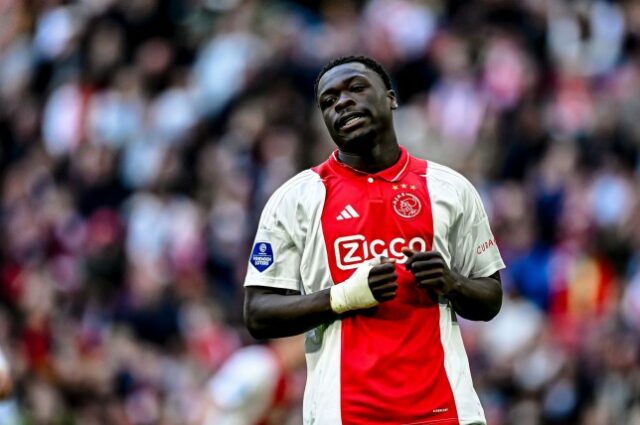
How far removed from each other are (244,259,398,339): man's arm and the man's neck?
49 cm

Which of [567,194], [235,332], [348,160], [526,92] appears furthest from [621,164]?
[348,160]

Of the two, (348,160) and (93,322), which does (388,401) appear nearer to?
(348,160)

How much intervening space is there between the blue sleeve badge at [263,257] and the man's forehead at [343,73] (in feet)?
2.14

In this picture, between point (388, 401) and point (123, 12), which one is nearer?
point (388, 401)

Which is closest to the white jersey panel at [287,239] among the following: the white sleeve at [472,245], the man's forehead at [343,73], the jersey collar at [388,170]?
the jersey collar at [388,170]

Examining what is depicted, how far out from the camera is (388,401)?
223 inches

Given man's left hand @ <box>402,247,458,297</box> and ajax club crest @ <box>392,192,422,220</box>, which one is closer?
man's left hand @ <box>402,247,458,297</box>

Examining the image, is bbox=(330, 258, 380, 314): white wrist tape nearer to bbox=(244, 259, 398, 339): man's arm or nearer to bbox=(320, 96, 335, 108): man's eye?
bbox=(244, 259, 398, 339): man's arm

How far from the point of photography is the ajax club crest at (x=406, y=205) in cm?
586

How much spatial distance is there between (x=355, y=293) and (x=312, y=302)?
0.66ft

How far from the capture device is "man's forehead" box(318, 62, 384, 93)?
5.95 metres

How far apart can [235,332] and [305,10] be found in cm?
567

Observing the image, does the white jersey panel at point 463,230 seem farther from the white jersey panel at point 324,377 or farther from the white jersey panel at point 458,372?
the white jersey panel at point 324,377

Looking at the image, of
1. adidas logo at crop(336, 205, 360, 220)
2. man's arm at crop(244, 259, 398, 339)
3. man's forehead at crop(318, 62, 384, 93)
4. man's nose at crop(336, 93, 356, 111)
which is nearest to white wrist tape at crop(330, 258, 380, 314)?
man's arm at crop(244, 259, 398, 339)
